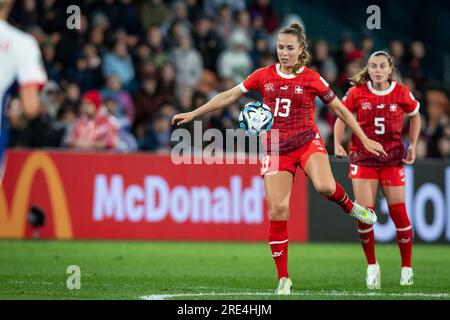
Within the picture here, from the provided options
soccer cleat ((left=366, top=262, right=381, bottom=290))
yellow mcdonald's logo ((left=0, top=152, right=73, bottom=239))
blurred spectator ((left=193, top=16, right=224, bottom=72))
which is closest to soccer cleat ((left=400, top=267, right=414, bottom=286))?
soccer cleat ((left=366, top=262, right=381, bottom=290))

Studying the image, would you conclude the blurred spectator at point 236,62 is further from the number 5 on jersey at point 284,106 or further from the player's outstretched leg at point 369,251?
the number 5 on jersey at point 284,106

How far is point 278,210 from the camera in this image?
10125mm

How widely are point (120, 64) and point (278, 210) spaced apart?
1077 centimetres

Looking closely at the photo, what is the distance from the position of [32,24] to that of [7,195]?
426cm

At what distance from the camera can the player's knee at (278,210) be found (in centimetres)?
1011

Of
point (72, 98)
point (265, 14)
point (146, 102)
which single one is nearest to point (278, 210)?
point (72, 98)

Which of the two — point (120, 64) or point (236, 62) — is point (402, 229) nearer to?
point (120, 64)

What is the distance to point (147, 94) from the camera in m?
20.0

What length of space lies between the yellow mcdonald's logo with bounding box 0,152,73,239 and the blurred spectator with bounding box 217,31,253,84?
16.7 ft

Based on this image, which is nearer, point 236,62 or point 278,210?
point 278,210

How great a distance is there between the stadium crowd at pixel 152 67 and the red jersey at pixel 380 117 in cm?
717

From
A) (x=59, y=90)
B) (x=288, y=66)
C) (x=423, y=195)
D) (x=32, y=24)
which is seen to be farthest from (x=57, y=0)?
(x=288, y=66)

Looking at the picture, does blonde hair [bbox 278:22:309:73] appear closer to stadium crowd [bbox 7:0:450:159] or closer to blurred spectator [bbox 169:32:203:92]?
stadium crowd [bbox 7:0:450:159]
